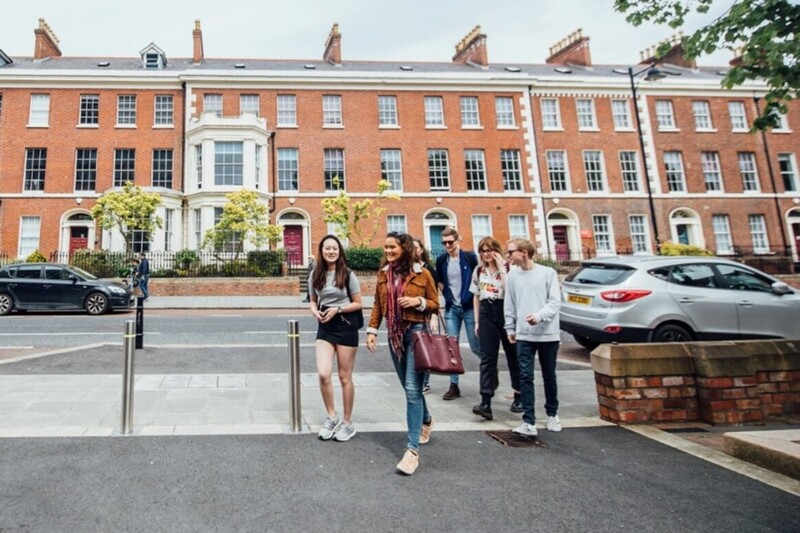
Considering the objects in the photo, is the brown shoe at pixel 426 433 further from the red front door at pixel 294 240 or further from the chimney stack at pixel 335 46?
the chimney stack at pixel 335 46

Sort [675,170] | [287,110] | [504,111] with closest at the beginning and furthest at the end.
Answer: [287,110] → [504,111] → [675,170]

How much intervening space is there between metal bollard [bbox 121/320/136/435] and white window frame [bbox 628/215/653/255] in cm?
2899

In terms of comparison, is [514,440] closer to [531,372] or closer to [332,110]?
[531,372]

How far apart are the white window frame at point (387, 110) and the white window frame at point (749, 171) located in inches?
899

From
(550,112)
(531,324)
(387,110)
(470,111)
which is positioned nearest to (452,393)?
(531,324)

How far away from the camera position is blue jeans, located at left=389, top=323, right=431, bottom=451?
138 inches

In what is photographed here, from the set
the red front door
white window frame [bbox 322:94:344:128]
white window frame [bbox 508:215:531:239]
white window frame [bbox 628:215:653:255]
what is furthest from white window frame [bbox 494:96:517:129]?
the red front door

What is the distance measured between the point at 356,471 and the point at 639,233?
29.4 m

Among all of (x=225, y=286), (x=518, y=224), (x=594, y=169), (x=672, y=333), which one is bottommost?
(x=672, y=333)

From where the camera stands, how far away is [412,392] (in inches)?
143

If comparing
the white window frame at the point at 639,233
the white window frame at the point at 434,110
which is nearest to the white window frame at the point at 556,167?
the white window frame at the point at 639,233

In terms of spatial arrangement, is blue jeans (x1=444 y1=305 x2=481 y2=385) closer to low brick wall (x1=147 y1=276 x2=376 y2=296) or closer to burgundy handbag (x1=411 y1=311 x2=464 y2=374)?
burgundy handbag (x1=411 y1=311 x2=464 y2=374)

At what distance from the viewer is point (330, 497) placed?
2.93 metres

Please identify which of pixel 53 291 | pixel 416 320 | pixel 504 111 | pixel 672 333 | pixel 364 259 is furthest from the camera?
pixel 504 111
